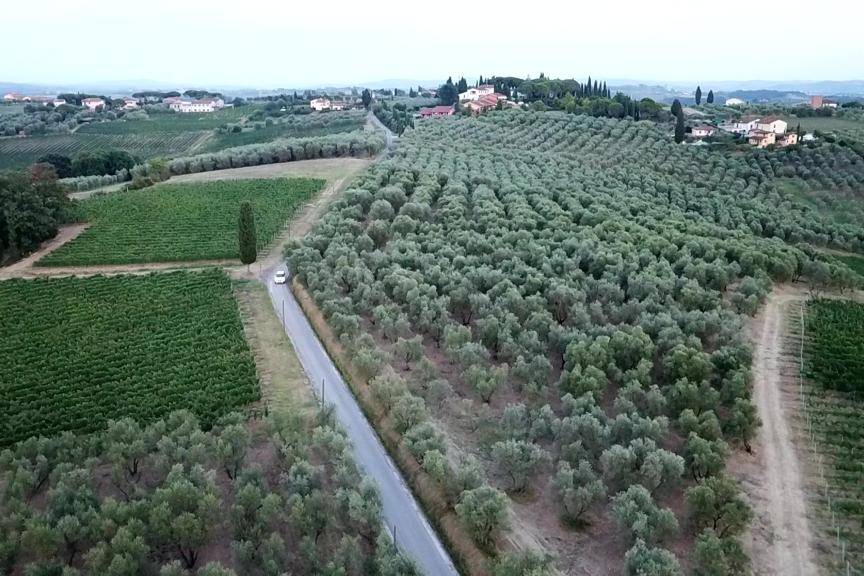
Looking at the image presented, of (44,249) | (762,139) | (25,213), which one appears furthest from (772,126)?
(25,213)

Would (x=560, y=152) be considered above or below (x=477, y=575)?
above

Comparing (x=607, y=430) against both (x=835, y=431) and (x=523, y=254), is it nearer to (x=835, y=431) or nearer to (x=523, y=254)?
(x=835, y=431)

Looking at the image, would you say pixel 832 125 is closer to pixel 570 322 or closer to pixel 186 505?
pixel 570 322

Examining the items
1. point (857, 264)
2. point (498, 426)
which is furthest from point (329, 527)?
point (857, 264)

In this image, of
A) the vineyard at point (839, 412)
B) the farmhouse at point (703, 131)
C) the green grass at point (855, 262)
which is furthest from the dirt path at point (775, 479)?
the farmhouse at point (703, 131)

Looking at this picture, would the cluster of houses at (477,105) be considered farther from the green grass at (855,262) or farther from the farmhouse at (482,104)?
the green grass at (855,262)

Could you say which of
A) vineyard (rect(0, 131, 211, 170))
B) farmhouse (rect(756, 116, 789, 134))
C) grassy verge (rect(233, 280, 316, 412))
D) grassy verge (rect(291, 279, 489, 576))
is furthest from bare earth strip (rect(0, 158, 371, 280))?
farmhouse (rect(756, 116, 789, 134))
